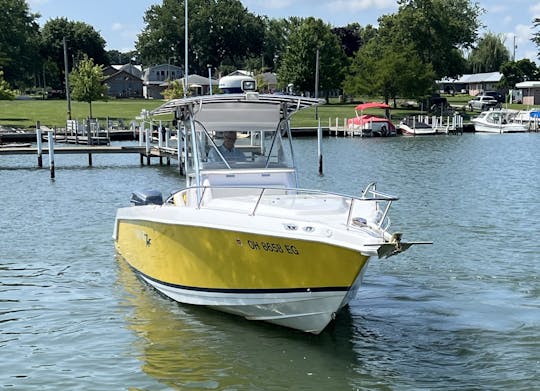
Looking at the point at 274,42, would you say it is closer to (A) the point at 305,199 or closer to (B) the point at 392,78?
(B) the point at 392,78

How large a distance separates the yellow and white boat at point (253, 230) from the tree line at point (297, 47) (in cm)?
5535

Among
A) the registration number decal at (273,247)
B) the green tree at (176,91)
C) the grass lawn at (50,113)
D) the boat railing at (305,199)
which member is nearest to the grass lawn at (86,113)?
the grass lawn at (50,113)

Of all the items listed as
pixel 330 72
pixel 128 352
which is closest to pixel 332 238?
pixel 128 352

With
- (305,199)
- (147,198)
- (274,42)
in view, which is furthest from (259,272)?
(274,42)

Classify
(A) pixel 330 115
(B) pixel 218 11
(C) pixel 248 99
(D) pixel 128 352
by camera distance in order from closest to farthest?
(D) pixel 128 352 < (C) pixel 248 99 < (A) pixel 330 115 < (B) pixel 218 11

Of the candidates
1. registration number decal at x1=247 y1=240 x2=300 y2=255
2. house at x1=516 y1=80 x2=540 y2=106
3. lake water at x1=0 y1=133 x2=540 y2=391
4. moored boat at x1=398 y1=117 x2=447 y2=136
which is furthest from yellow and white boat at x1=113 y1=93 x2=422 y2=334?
house at x1=516 y1=80 x2=540 y2=106

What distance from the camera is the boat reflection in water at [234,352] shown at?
30.6 ft

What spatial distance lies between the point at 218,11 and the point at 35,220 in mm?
122593

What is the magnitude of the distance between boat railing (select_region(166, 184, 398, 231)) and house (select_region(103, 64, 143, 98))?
12050cm

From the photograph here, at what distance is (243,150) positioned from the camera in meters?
13.0

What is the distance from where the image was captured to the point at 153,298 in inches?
508

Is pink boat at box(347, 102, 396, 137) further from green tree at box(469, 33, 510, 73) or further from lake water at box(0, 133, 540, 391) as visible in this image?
green tree at box(469, 33, 510, 73)

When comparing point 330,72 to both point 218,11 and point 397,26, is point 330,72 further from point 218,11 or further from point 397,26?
point 218,11

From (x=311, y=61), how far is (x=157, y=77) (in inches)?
2018
